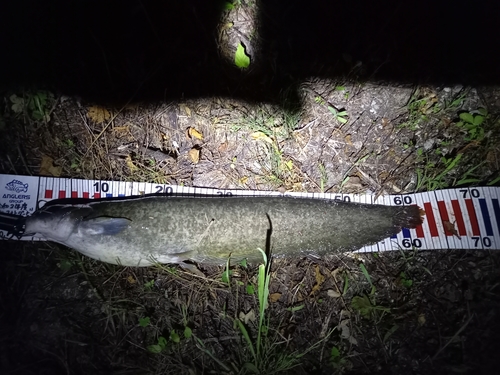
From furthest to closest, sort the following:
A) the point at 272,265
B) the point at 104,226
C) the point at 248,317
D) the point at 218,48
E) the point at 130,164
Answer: the point at 218,48
the point at 130,164
the point at 272,265
the point at 248,317
the point at 104,226

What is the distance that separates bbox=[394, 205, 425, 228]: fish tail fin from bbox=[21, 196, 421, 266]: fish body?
0.17 metres

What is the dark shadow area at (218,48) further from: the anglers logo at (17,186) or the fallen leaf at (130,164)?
the anglers logo at (17,186)

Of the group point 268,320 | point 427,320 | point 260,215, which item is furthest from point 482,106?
point 268,320

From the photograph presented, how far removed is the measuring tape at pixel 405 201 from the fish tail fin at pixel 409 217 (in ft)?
0.20

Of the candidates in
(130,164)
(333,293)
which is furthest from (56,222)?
(333,293)

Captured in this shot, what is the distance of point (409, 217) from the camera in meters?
2.91

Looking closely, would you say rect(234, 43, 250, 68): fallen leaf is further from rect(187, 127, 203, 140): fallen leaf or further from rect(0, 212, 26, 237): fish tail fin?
rect(0, 212, 26, 237): fish tail fin

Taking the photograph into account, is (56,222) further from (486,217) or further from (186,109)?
(486,217)

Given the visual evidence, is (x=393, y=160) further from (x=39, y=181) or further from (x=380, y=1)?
(x=39, y=181)

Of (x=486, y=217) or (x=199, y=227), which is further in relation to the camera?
(x=486, y=217)

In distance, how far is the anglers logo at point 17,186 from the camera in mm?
2918

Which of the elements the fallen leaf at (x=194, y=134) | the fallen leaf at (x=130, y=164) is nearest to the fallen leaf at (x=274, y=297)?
the fallen leaf at (x=194, y=134)

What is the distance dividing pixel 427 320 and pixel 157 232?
2.16 m

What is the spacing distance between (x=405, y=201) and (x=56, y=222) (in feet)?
8.80
